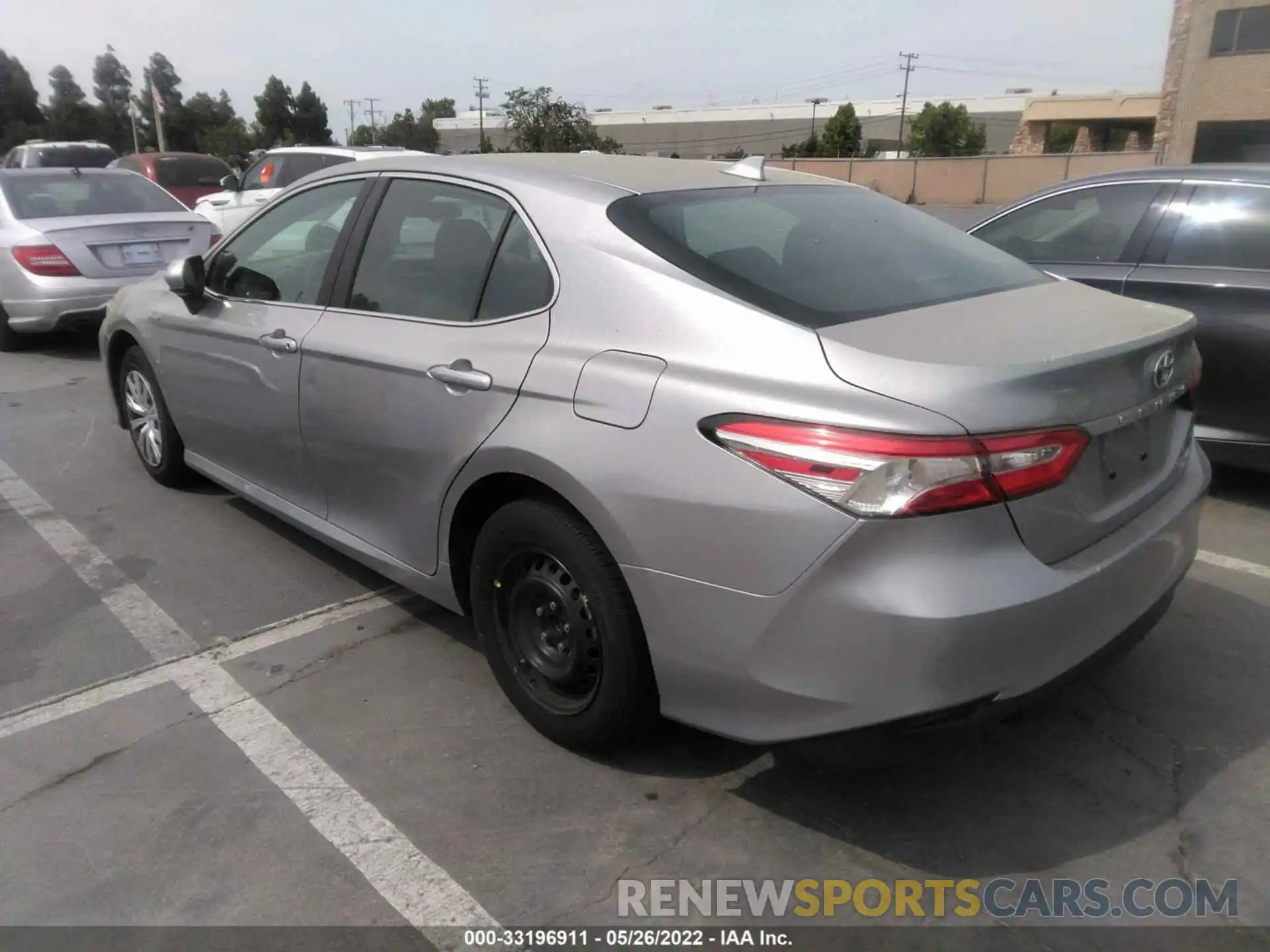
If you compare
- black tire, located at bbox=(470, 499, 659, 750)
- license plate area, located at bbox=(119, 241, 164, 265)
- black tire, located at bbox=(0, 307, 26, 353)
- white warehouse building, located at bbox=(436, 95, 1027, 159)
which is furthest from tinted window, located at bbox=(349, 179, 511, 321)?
white warehouse building, located at bbox=(436, 95, 1027, 159)

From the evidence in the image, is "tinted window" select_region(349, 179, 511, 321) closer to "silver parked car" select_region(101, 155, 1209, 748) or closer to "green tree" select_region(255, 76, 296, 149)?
"silver parked car" select_region(101, 155, 1209, 748)

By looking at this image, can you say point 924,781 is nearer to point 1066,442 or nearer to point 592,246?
point 1066,442

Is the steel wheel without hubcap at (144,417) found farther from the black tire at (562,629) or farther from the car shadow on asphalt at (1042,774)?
the car shadow on asphalt at (1042,774)

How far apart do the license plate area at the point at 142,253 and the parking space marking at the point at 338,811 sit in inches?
232

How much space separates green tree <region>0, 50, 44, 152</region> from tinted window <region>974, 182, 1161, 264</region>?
8800cm

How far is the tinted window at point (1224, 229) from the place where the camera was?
4570 millimetres

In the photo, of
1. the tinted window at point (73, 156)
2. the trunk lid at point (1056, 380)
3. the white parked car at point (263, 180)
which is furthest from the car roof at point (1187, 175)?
the tinted window at point (73, 156)

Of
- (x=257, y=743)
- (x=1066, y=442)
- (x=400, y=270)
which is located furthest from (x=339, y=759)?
(x=1066, y=442)

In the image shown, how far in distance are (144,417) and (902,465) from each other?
4.37 meters

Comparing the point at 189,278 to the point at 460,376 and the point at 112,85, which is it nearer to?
the point at 460,376

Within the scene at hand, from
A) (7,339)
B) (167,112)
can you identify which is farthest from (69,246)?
(167,112)

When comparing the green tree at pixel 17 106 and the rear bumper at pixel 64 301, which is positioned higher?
the green tree at pixel 17 106

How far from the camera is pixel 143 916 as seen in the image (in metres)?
2.36

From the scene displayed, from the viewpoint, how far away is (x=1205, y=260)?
4723mm
